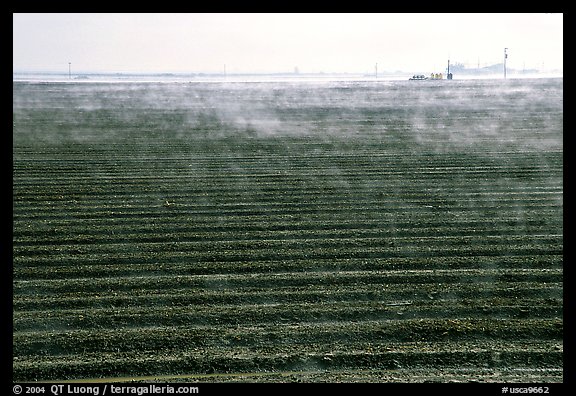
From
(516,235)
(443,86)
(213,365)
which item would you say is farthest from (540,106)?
(213,365)

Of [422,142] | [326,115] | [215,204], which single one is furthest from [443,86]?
[215,204]

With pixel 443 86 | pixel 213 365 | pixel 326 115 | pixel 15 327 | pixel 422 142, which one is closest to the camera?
pixel 213 365

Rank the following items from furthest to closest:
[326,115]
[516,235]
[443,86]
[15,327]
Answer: [443,86] → [326,115] → [516,235] → [15,327]

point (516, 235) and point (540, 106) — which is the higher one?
point (540, 106)

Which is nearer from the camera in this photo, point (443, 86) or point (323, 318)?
point (323, 318)

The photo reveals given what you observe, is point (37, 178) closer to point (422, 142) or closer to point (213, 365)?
point (213, 365)

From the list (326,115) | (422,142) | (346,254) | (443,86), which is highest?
(443,86)

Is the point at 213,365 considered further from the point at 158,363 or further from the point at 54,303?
the point at 54,303
